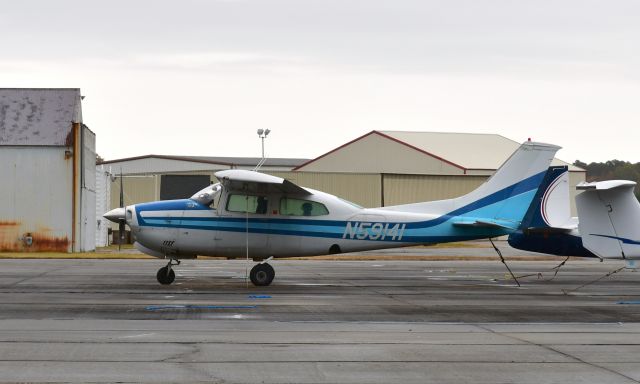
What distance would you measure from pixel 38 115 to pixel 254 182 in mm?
25266

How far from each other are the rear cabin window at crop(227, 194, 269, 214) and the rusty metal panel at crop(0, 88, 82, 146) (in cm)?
2295

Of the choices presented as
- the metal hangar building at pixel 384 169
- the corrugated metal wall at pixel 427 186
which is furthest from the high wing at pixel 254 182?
the corrugated metal wall at pixel 427 186

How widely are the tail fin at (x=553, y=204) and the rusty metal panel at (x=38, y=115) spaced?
2395 centimetres

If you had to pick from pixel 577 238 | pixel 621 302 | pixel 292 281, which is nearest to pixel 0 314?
pixel 292 281

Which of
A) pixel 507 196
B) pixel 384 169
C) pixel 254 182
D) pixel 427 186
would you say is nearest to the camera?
pixel 254 182

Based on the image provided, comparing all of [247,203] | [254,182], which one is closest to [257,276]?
[247,203]

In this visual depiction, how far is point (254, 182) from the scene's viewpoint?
67.8 feet

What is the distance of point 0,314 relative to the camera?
14078 millimetres

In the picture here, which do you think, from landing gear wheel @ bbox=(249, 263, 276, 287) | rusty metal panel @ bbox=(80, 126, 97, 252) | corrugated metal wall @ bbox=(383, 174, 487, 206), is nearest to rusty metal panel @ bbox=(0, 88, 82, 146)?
rusty metal panel @ bbox=(80, 126, 97, 252)

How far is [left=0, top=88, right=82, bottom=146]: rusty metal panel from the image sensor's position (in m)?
42.0

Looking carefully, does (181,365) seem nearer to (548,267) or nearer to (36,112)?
(548,267)

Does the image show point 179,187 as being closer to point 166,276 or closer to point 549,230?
point 166,276

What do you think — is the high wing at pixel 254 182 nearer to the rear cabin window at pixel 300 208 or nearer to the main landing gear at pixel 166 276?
the rear cabin window at pixel 300 208

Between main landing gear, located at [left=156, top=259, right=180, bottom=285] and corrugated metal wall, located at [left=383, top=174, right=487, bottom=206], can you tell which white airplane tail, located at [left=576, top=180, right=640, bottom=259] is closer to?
main landing gear, located at [left=156, top=259, right=180, bottom=285]
